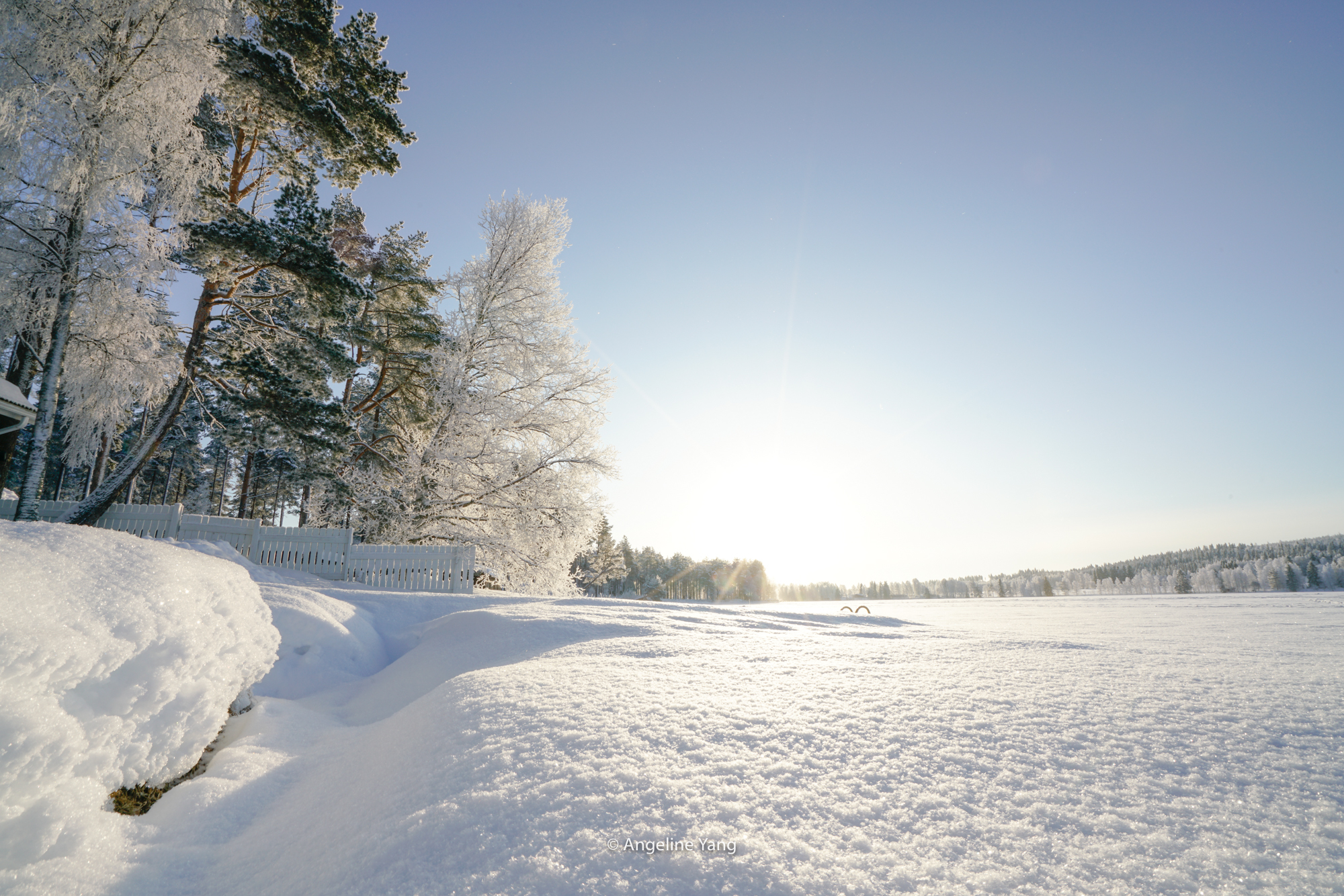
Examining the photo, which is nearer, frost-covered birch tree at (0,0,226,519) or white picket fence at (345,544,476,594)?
frost-covered birch tree at (0,0,226,519)

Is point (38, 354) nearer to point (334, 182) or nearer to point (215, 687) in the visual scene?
point (334, 182)

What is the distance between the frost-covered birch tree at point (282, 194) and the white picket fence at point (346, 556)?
2068mm

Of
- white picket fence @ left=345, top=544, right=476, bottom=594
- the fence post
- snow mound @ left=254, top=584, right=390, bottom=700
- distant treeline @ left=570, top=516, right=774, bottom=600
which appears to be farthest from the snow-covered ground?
distant treeline @ left=570, top=516, right=774, bottom=600

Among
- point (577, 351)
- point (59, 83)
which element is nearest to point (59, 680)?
point (59, 83)

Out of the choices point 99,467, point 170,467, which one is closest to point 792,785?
point 99,467

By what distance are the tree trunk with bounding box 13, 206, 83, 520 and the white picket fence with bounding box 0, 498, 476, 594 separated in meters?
1.95

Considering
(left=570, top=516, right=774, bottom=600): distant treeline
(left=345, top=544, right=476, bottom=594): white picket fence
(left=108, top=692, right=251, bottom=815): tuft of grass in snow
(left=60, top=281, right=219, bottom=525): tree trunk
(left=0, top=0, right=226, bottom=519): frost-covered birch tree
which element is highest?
(left=0, top=0, right=226, bottom=519): frost-covered birch tree

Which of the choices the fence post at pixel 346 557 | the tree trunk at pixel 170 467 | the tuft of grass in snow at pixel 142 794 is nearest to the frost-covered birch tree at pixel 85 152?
the fence post at pixel 346 557

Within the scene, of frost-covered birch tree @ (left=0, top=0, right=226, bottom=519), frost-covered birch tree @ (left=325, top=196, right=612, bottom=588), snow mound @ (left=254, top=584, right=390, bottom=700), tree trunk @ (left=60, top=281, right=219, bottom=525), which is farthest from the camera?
frost-covered birch tree @ (left=325, top=196, right=612, bottom=588)

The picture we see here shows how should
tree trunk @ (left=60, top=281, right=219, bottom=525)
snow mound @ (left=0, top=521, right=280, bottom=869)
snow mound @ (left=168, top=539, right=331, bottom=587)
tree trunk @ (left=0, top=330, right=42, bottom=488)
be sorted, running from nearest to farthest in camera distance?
1. snow mound @ (left=0, top=521, right=280, bottom=869)
2. snow mound @ (left=168, top=539, right=331, bottom=587)
3. tree trunk @ (left=0, top=330, right=42, bottom=488)
4. tree trunk @ (left=60, top=281, right=219, bottom=525)

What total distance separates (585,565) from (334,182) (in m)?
49.3

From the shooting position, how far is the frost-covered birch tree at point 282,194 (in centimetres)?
823

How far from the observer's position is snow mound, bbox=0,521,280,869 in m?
1.52

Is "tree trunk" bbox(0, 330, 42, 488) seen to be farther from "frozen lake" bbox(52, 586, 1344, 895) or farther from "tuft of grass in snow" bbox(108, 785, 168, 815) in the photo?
"tuft of grass in snow" bbox(108, 785, 168, 815)
